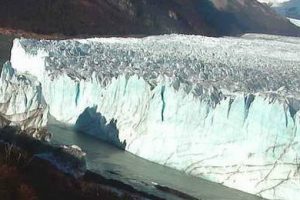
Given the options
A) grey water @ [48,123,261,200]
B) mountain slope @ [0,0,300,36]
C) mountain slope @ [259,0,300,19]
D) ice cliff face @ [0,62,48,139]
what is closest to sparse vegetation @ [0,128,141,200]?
ice cliff face @ [0,62,48,139]

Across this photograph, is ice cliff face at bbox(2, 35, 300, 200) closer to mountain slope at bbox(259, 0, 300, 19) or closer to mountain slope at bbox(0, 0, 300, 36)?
mountain slope at bbox(0, 0, 300, 36)

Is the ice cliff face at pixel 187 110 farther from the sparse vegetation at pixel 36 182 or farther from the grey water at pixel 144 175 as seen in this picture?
the sparse vegetation at pixel 36 182

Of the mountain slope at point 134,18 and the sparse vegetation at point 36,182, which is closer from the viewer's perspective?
the sparse vegetation at point 36,182

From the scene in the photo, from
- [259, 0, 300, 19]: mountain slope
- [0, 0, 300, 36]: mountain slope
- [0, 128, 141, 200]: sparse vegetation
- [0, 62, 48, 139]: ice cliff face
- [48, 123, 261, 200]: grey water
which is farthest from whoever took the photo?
[259, 0, 300, 19]: mountain slope

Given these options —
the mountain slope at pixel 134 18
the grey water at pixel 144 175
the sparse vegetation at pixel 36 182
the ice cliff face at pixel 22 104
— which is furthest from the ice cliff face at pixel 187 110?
the mountain slope at pixel 134 18

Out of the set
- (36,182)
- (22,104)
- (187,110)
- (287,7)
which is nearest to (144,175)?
(187,110)

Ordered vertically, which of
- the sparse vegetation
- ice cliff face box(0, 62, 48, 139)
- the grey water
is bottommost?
the grey water
